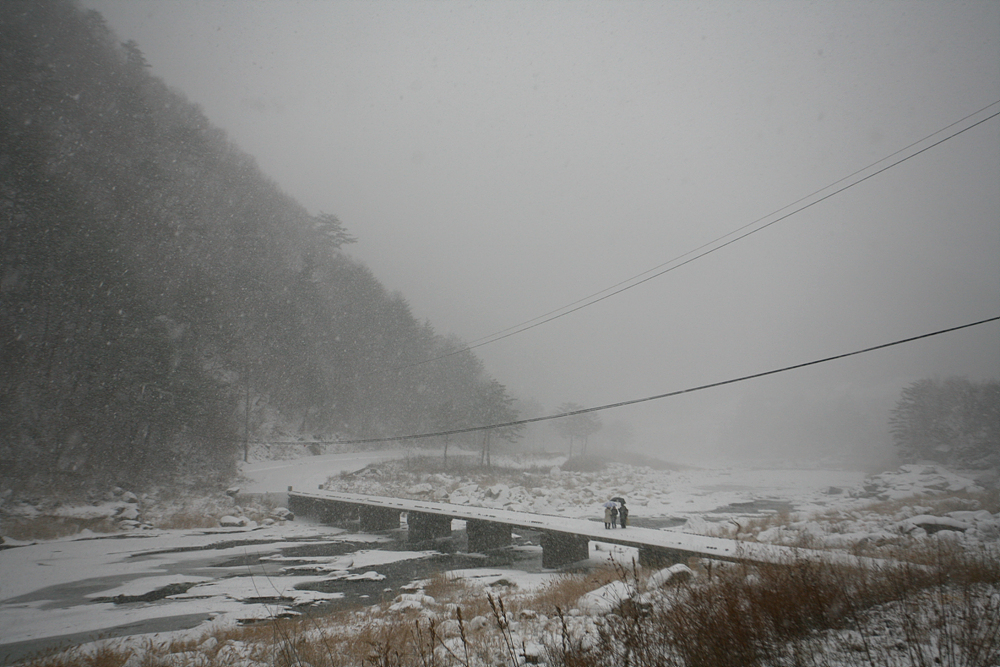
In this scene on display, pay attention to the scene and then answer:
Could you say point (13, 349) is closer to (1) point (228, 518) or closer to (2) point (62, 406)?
(2) point (62, 406)

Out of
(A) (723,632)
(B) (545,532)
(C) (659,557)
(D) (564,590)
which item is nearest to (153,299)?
(B) (545,532)

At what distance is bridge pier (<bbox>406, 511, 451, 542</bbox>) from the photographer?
20750 millimetres

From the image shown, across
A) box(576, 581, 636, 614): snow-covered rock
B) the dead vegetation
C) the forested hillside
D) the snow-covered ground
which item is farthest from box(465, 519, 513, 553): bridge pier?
the forested hillside

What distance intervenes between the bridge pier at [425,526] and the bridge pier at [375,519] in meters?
3.39

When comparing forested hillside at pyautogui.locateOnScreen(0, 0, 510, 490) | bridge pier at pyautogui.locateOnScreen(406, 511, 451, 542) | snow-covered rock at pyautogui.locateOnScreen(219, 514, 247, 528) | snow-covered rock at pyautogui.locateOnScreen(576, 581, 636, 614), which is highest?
forested hillside at pyautogui.locateOnScreen(0, 0, 510, 490)

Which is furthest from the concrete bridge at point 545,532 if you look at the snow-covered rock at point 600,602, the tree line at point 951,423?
the tree line at point 951,423

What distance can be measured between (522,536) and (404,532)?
652 cm

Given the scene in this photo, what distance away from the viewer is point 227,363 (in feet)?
138

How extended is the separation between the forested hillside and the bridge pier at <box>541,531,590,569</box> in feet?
81.9

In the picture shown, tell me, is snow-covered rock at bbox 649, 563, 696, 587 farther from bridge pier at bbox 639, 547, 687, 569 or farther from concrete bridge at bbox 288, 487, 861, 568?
bridge pier at bbox 639, 547, 687, 569

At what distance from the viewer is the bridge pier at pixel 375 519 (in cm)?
2406

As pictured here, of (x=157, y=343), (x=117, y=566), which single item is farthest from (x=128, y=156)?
(x=117, y=566)

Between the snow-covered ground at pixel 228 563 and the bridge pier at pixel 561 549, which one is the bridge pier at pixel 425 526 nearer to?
the snow-covered ground at pixel 228 563

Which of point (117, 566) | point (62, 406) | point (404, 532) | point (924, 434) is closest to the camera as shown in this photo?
point (117, 566)
